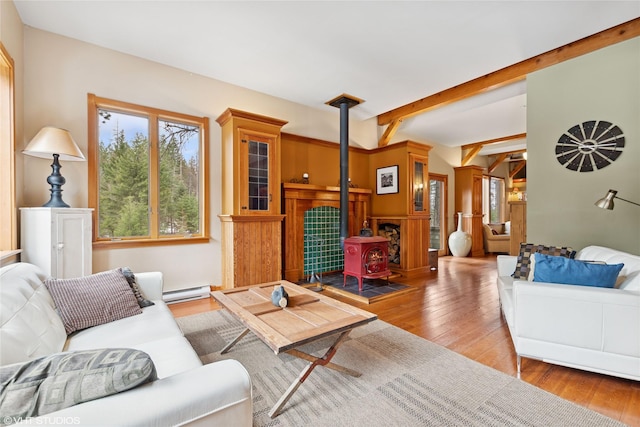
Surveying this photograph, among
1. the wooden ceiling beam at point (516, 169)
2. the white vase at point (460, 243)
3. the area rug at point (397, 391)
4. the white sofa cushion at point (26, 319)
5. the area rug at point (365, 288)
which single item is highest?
the wooden ceiling beam at point (516, 169)

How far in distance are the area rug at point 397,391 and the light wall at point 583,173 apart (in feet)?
7.17

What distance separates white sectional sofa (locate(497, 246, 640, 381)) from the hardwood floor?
0.43 feet

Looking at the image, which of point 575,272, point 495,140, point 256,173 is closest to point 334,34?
point 256,173

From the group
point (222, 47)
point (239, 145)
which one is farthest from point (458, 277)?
point (222, 47)

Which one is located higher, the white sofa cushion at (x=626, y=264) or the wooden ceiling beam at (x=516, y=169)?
the wooden ceiling beam at (x=516, y=169)

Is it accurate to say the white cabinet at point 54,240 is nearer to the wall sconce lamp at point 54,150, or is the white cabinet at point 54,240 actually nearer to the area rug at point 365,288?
the wall sconce lamp at point 54,150

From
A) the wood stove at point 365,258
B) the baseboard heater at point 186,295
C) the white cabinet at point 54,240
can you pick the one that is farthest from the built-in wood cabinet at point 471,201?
the white cabinet at point 54,240

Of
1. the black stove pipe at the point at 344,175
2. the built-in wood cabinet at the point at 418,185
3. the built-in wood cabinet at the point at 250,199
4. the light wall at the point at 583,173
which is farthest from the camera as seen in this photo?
the built-in wood cabinet at the point at 418,185

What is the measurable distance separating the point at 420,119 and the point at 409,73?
2107mm

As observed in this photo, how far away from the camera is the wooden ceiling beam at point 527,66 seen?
2.85 metres

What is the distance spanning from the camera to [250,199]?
3756 millimetres

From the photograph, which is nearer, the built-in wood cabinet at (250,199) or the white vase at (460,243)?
the built-in wood cabinet at (250,199)

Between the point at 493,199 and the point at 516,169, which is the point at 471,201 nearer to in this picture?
the point at 493,199

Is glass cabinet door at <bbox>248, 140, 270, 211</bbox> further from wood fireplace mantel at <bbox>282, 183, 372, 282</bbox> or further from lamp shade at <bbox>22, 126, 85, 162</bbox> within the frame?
lamp shade at <bbox>22, 126, 85, 162</bbox>
